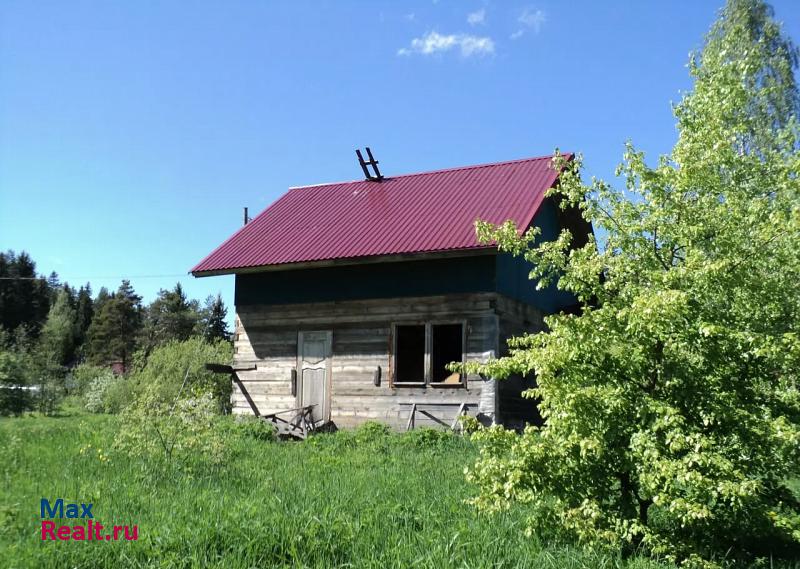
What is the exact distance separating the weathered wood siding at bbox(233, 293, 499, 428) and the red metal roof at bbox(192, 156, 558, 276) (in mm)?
1381

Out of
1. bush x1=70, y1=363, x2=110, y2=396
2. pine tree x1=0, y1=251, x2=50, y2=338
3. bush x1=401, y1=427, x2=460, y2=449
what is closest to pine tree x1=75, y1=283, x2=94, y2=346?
pine tree x1=0, y1=251, x2=50, y2=338

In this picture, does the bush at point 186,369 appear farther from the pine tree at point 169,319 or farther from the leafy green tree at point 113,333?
the leafy green tree at point 113,333

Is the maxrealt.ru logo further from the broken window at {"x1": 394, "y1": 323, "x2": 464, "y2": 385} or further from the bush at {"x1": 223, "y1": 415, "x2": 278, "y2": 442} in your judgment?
the broken window at {"x1": 394, "y1": 323, "x2": 464, "y2": 385}

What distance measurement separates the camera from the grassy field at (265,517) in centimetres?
555

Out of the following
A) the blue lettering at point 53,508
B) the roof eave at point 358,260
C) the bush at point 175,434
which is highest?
the roof eave at point 358,260

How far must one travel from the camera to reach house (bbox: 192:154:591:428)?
1606 centimetres

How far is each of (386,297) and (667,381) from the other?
11.2 metres

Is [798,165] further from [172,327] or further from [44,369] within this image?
[172,327]

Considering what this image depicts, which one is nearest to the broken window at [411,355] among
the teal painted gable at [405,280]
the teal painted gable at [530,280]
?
the teal painted gable at [530,280]

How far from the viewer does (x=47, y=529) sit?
5.87 metres

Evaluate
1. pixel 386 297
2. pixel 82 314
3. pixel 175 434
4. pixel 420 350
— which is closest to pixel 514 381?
pixel 386 297

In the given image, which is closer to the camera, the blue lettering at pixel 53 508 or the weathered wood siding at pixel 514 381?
the blue lettering at pixel 53 508

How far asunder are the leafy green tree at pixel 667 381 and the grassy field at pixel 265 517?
0.57m

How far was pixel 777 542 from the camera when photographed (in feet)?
24.6
